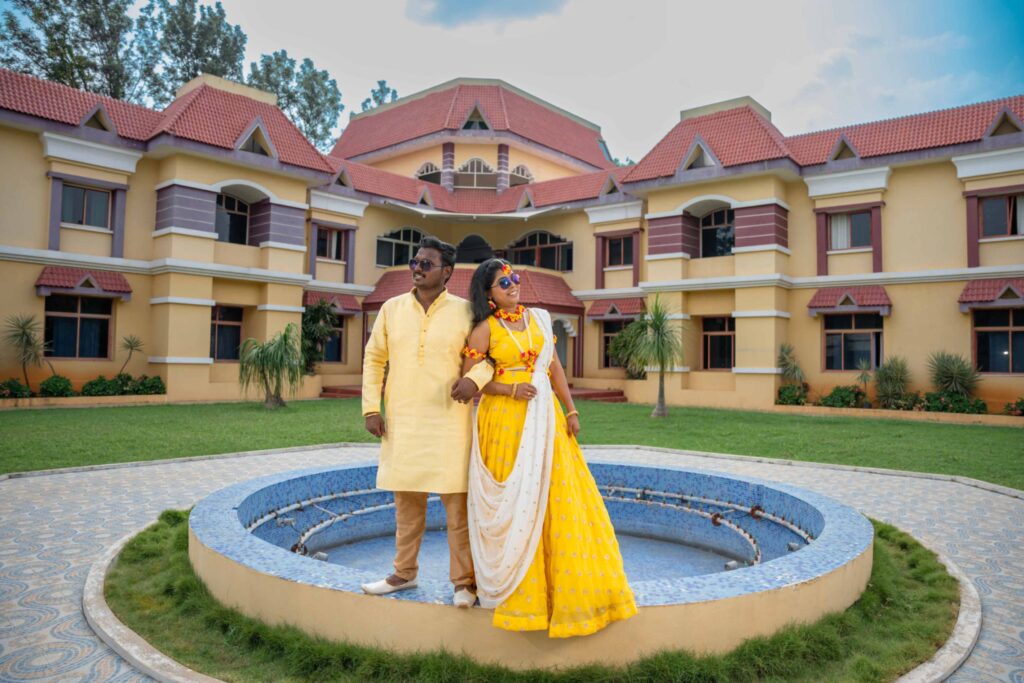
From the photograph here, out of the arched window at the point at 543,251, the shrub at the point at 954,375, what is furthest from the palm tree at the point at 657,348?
the arched window at the point at 543,251

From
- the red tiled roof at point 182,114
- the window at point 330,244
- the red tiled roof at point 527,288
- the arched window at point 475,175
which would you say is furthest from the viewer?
the arched window at point 475,175

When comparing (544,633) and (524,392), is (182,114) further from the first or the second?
(544,633)

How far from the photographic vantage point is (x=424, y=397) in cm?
320

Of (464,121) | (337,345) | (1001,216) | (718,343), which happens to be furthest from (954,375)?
Result: (464,121)

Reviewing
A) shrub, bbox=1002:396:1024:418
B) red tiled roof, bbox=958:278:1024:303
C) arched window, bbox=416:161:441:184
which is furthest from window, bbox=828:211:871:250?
arched window, bbox=416:161:441:184

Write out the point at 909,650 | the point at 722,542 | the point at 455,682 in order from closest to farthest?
the point at 455,682 → the point at 909,650 → the point at 722,542

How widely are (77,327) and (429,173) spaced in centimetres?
1274

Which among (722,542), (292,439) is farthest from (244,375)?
(722,542)

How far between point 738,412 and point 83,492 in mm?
13526

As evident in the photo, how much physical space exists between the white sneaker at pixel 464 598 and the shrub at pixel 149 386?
594 inches

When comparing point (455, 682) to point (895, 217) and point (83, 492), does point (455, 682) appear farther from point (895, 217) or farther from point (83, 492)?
point (895, 217)

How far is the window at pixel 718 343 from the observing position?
18625 millimetres

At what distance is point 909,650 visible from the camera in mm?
3330

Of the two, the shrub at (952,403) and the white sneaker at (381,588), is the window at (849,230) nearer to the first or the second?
the shrub at (952,403)
